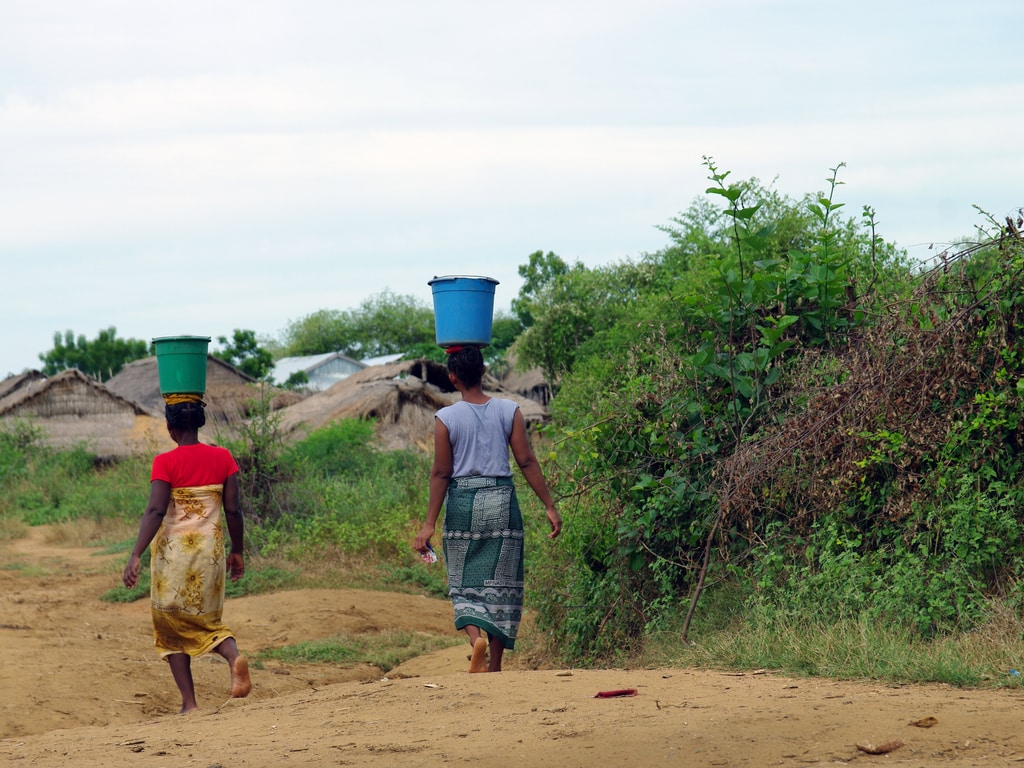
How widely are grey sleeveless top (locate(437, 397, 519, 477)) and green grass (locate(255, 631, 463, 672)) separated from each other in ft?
9.51

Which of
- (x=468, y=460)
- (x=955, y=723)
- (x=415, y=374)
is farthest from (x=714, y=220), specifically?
(x=955, y=723)

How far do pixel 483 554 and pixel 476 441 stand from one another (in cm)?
54

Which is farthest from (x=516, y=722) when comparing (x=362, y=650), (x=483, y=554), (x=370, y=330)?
(x=370, y=330)

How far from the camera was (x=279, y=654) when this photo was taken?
7793 millimetres

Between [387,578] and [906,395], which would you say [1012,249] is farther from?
[387,578]

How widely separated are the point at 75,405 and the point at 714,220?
12.8 metres

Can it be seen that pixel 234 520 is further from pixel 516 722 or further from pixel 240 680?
pixel 516 722

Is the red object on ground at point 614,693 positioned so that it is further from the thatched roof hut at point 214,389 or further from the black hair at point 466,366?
the thatched roof hut at point 214,389

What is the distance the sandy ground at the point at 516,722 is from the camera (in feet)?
11.0

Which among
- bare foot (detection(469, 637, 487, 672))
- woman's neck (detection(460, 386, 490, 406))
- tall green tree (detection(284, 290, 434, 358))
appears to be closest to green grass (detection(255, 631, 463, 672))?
bare foot (detection(469, 637, 487, 672))

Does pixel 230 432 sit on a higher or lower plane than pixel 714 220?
lower

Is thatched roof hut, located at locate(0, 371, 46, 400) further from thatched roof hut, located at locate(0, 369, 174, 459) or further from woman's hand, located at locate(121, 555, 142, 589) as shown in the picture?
woman's hand, located at locate(121, 555, 142, 589)

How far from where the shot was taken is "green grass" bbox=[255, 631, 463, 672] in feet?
25.3

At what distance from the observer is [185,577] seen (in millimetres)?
5398
